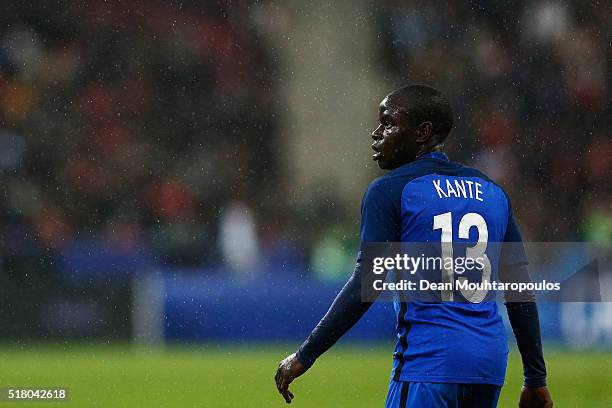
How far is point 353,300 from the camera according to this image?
2.79 metres

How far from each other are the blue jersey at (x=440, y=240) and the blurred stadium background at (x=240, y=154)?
20.7 ft

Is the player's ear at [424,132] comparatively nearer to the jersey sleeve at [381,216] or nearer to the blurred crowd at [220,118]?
the jersey sleeve at [381,216]

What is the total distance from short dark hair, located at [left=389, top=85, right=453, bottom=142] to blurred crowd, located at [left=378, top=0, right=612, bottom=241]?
919cm

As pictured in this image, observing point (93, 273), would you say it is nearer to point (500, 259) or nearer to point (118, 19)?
point (118, 19)

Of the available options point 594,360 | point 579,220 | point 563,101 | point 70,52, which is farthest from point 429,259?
point 70,52

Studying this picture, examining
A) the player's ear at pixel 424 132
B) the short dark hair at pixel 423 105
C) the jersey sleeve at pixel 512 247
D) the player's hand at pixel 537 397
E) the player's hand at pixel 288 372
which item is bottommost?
the player's hand at pixel 537 397

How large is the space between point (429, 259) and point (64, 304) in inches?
309

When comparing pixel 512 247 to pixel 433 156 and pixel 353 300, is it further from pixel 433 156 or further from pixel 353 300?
pixel 353 300

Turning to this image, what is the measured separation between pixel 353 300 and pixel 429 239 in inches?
9.8

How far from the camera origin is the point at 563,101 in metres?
13.3

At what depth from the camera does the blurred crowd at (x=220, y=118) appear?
12.3m

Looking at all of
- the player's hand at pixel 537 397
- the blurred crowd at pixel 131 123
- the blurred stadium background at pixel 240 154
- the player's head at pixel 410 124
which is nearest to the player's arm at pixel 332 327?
the player's head at pixel 410 124

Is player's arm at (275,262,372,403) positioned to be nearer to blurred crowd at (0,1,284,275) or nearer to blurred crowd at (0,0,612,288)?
blurred crowd at (0,0,612,288)

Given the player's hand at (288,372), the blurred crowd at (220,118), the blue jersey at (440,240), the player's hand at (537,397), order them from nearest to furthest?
1. the blue jersey at (440,240)
2. the player's hand at (288,372)
3. the player's hand at (537,397)
4. the blurred crowd at (220,118)
